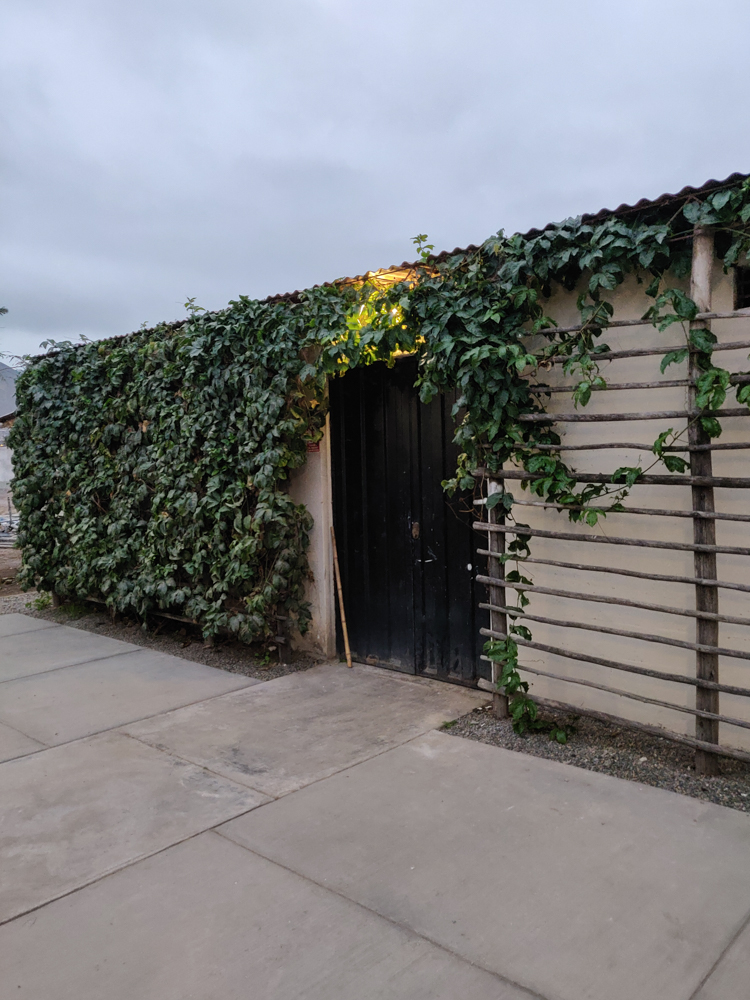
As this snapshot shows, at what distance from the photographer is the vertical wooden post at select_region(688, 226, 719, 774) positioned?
3578 mm

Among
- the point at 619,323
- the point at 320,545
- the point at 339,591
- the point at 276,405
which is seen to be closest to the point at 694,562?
the point at 619,323

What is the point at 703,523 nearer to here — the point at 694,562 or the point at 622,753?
the point at 694,562

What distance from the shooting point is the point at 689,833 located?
3.20 meters

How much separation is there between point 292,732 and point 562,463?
7.60 feet

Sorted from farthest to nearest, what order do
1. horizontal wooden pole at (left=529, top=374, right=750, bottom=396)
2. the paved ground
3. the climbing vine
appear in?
the climbing vine → horizontal wooden pole at (left=529, top=374, right=750, bottom=396) → the paved ground

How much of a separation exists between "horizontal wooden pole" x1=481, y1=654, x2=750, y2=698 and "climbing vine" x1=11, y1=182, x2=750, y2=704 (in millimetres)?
457

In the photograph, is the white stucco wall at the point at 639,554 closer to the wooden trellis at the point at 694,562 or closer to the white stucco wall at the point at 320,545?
the wooden trellis at the point at 694,562

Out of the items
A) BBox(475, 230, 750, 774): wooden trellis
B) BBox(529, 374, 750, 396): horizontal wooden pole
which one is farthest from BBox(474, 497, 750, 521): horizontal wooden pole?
BBox(529, 374, 750, 396): horizontal wooden pole

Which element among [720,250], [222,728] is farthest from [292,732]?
[720,250]

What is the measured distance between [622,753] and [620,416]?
185 cm

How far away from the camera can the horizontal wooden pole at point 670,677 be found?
3.50m

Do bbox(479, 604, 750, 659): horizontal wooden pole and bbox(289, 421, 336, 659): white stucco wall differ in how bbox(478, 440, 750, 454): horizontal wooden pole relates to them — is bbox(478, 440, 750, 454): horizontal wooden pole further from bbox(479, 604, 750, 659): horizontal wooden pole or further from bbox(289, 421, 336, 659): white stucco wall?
bbox(289, 421, 336, 659): white stucco wall

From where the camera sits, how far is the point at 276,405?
5.56 m

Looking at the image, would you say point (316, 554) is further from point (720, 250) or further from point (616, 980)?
point (616, 980)
